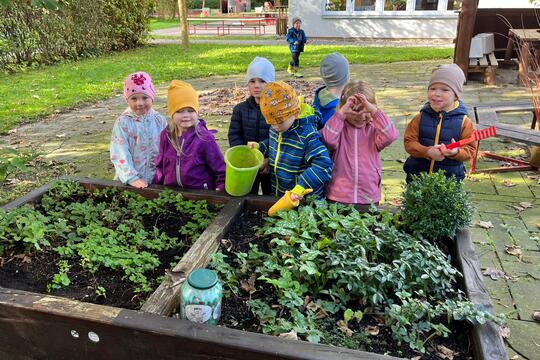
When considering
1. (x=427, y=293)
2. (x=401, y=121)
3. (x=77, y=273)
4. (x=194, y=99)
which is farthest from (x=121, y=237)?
(x=401, y=121)

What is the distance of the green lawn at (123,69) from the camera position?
8250mm

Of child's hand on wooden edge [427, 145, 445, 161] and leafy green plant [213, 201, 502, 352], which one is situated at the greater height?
child's hand on wooden edge [427, 145, 445, 161]

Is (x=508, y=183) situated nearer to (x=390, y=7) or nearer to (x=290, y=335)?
(x=290, y=335)

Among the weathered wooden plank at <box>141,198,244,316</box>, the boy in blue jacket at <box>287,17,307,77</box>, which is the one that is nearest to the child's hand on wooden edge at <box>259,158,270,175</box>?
the weathered wooden plank at <box>141,198,244,316</box>

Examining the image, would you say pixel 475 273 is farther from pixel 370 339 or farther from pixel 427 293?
pixel 370 339

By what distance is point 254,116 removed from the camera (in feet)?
11.2

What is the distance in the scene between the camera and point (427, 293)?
2.07 meters

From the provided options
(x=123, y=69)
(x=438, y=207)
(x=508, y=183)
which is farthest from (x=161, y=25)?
(x=438, y=207)

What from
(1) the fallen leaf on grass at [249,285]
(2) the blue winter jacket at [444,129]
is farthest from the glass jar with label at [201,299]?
(2) the blue winter jacket at [444,129]

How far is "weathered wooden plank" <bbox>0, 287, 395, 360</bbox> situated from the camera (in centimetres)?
163

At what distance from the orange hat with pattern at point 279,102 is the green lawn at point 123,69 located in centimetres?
549

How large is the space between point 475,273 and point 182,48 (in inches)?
624

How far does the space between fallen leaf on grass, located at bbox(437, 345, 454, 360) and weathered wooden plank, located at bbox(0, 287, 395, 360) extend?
1.12ft

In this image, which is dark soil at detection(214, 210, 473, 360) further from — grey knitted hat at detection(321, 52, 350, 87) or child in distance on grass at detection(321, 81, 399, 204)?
grey knitted hat at detection(321, 52, 350, 87)
